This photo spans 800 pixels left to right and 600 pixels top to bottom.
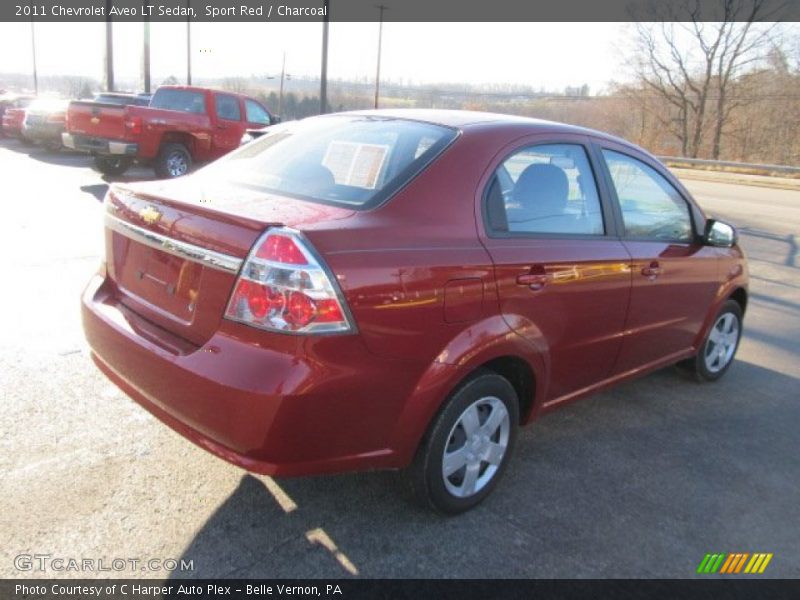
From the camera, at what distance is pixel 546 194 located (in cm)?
334

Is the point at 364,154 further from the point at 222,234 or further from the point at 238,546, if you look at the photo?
the point at 238,546

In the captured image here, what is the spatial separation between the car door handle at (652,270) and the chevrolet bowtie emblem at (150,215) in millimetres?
2593

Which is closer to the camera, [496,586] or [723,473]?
[496,586]

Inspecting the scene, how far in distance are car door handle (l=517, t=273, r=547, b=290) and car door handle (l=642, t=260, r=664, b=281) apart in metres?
0.99

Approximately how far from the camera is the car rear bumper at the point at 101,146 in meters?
12.4

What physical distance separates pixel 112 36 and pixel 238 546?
2863cm

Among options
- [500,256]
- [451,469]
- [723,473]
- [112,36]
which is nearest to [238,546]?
[451,469]

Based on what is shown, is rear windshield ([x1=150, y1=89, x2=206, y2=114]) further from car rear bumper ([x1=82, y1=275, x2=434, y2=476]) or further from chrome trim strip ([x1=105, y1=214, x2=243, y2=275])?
car rear bumper ([x1=82, y1=275, x2=434, y2=476])

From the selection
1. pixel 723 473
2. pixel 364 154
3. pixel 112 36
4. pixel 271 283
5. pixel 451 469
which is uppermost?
pixel 112 36

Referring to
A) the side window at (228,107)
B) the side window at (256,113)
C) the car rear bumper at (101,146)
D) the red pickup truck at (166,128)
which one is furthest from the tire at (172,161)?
the side window at (256,113)

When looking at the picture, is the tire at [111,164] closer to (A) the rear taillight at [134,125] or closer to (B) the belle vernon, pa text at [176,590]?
(A) the rear taillight at [134,125]

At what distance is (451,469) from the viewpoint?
292cm

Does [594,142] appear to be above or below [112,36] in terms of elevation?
below

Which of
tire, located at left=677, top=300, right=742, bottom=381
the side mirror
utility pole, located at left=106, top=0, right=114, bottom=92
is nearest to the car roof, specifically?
the side mirror
